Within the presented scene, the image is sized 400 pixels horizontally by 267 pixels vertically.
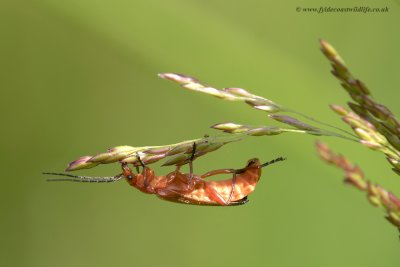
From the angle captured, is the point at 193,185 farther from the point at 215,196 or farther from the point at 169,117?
the point at 169,117

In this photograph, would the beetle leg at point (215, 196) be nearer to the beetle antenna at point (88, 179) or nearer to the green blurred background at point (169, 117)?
the beetle antenna at point (88, 179)

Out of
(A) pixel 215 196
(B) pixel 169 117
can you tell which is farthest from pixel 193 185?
(B) pixel 169 117

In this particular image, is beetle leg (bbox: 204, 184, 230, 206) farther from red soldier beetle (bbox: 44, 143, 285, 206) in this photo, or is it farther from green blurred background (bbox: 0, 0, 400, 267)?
green blurred background (bbox: 0, 0, 400, 267)

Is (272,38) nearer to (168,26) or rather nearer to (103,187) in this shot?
→ (168,26)

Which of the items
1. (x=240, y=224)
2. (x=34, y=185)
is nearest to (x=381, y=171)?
(x=240, y=224)

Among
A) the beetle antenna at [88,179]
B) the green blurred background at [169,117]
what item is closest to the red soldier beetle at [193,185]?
the beetle antenna at [88,179]

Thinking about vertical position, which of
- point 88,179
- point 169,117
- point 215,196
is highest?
point 169,117
